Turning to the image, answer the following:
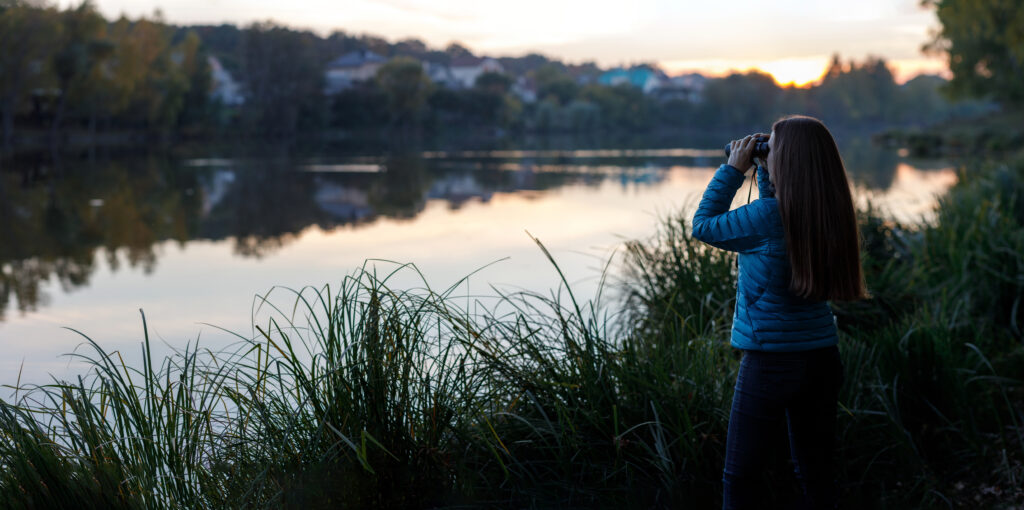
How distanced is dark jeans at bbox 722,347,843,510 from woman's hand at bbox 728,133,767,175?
558 mm

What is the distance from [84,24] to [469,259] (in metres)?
33.9

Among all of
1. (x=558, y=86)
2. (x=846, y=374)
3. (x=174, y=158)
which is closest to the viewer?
(x=846, y=374)

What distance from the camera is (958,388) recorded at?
13.4ft

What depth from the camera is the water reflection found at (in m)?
10.2

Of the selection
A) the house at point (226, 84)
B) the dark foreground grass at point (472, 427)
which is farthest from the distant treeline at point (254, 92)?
the dark foreground grass at point (472, 427)

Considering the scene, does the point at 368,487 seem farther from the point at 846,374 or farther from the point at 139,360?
the point at 139,360

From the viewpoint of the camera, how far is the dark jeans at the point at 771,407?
252cm

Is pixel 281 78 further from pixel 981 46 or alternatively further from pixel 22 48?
pixel 981 46

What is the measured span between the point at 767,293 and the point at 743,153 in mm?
429

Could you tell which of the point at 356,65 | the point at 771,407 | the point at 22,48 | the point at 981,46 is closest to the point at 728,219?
the point at 771,407

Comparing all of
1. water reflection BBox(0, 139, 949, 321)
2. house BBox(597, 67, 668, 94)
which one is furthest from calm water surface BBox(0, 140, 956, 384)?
house BBox(597, 67, 668, 94)

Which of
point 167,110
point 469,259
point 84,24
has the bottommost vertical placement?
point 469,259

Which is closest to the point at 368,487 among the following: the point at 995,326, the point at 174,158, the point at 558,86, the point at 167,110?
the point at 995,326

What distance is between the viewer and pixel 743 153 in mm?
2650
